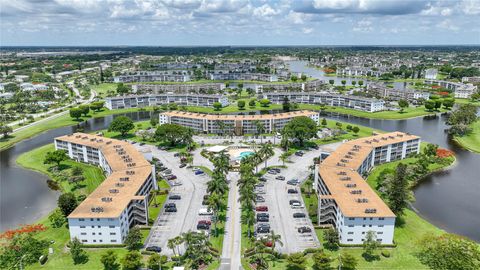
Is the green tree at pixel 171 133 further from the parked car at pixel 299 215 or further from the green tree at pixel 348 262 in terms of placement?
the green tree at pixel 348 262

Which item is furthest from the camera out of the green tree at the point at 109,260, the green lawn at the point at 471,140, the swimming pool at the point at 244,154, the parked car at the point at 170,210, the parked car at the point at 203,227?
the green lawn at the point at 471,140

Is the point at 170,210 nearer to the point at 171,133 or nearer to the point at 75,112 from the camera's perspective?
the point at 171,133

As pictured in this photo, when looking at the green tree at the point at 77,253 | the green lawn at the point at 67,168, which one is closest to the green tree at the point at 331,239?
the green tree at the point at 77,253

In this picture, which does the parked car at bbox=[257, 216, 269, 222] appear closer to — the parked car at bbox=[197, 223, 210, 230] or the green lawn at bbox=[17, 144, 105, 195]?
the parked car at bbox=[197, 223, 210, 230]

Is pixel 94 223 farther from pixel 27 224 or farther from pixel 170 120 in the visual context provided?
pixel 170 120

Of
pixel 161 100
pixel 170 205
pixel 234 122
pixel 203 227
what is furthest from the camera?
pixel 161 100

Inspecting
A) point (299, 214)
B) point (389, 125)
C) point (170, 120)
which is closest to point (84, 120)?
point (170, 120)

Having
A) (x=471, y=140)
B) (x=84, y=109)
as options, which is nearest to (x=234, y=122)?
(x=84, y=109)
